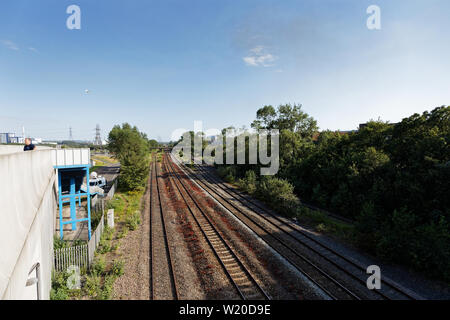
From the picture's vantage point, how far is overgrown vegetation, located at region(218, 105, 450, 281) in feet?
32.8

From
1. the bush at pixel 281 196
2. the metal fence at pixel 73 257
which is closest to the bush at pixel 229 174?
the bush at pixel 281 196

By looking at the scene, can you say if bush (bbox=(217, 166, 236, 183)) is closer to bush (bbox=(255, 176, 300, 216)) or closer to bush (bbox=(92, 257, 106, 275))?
bush (bbox=(255, 176, 300, 216))

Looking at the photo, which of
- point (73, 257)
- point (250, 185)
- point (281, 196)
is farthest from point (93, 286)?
point (250, 185)

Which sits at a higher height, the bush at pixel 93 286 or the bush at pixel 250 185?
the bush at pixel 250 185

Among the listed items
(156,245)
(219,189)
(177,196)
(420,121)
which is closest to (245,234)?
(156,245)

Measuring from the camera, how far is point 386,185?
47.0 ft

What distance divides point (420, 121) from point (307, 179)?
11198 mm

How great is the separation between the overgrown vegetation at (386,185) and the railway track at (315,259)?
2.08 meters

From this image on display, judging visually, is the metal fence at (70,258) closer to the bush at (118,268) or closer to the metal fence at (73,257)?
the metal fence at (73,257)

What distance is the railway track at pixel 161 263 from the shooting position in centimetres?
793

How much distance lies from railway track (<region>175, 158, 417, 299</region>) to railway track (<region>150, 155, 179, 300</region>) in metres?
5.50

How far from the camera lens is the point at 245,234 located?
507 inches

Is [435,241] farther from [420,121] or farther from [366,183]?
[420,121]

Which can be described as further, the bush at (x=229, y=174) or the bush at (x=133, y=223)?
the bush at (x=229, y=174)
